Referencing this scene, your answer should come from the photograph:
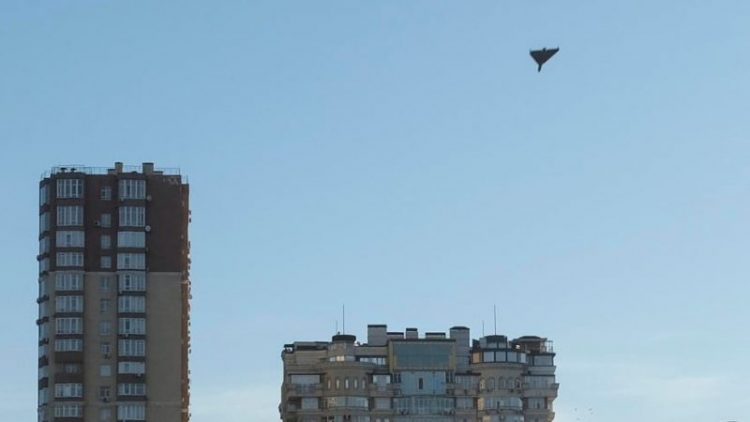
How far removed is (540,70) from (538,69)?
1764 mm

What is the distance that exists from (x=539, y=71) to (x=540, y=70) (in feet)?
8.31

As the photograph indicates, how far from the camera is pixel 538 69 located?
650ft

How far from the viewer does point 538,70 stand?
196m

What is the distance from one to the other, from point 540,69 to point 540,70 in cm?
215

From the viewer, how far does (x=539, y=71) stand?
194 m

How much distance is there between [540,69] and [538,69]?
44 cm

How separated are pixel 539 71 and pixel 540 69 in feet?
15.3

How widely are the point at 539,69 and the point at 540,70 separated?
2.27 meters

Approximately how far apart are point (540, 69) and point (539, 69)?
153mm

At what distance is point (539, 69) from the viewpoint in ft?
651

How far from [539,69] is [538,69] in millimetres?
520

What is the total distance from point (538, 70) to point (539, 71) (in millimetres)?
1889

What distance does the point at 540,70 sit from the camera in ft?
644
